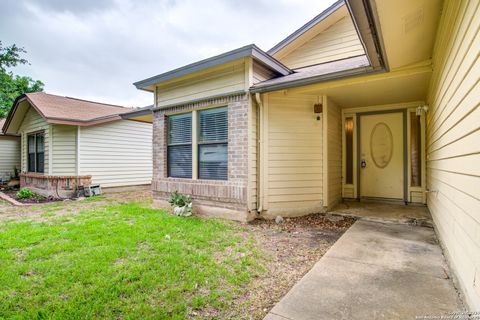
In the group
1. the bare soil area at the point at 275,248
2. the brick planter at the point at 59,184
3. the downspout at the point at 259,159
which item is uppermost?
the downspout at the point at 259,159

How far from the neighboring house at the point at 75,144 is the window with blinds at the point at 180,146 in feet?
6.86

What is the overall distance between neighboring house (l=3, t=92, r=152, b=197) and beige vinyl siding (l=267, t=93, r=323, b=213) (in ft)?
15.2

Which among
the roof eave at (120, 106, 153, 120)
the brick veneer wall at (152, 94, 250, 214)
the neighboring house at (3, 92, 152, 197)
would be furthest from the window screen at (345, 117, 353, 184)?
the neighboring house at (3, 92, 152, 197)

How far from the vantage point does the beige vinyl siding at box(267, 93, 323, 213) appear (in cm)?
507

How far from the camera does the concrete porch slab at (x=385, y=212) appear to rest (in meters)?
4.46

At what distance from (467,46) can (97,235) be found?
5.02 meters

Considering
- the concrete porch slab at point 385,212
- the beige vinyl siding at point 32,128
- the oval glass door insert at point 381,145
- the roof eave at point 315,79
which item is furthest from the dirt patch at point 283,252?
the beige vinyl siding at point 32,128

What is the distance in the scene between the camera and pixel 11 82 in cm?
1908

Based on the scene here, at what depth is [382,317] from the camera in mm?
1845

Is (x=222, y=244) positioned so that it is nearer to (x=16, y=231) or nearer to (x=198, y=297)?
(x=198, y=297)

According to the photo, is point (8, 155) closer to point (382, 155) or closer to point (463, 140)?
point (382, 155)

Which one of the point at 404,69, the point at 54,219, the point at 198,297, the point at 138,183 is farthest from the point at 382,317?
the point at 138,183

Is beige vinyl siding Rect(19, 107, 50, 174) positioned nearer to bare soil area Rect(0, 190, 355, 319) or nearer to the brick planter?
the brick planter

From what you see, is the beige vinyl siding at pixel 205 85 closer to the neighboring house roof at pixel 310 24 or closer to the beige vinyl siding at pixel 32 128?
the neighboring house roof at pixel 310 24
